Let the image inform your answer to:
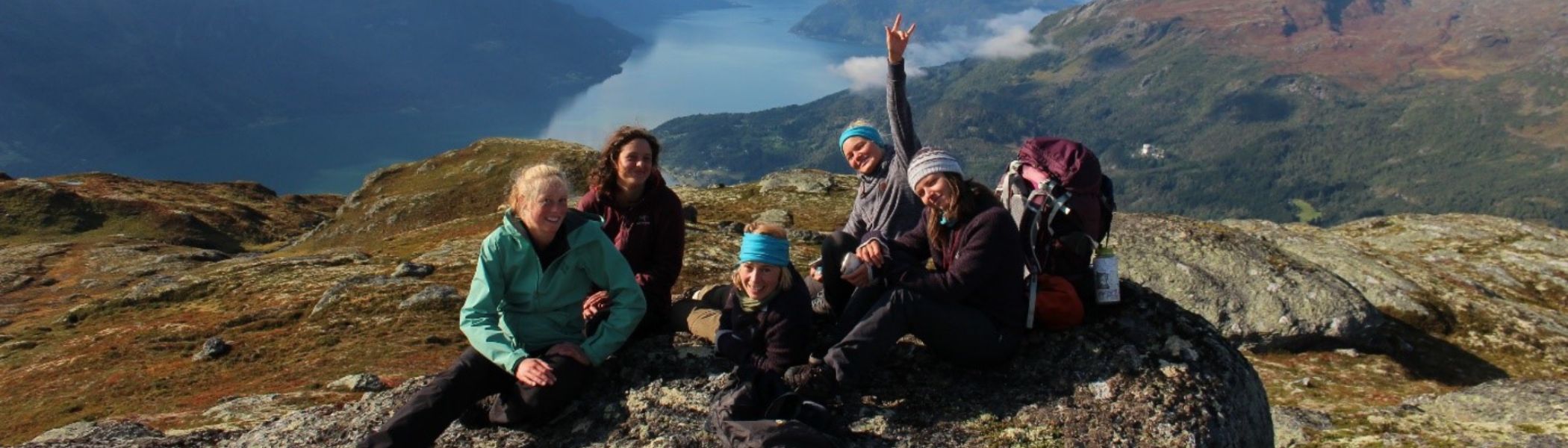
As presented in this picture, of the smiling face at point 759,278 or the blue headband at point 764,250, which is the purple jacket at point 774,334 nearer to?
the smiling face at point 759,278

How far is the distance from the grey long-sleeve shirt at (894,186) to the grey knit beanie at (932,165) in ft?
7.09

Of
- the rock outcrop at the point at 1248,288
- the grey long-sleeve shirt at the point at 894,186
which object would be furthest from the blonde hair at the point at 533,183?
the rock outcrop at the point at 1248,288

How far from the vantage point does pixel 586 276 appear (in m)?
11.1

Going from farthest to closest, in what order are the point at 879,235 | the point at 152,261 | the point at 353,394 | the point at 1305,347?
the point at 152,261
the point at 1305,347
the point at 353,394
the point at 879,235

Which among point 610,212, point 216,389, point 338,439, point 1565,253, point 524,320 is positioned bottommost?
point 1565,253

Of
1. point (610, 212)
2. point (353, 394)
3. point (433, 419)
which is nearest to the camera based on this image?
point (433, 419)

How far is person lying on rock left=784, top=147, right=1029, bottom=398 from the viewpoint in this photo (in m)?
9.88

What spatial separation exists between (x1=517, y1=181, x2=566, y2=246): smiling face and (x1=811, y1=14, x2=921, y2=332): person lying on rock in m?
3.80

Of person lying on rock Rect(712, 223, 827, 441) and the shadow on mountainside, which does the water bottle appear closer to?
person lying on rock Rect(712, 223, 827, 441)

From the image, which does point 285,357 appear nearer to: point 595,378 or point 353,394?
point 353,394

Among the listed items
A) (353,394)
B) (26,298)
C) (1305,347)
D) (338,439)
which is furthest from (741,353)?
(26,298)

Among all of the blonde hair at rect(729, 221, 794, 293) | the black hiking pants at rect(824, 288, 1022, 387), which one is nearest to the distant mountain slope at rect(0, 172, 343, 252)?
the blonde hair at rect(729, 221, 794, 293)

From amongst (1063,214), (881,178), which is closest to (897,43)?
(881,178)

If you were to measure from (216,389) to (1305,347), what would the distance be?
33835mm
